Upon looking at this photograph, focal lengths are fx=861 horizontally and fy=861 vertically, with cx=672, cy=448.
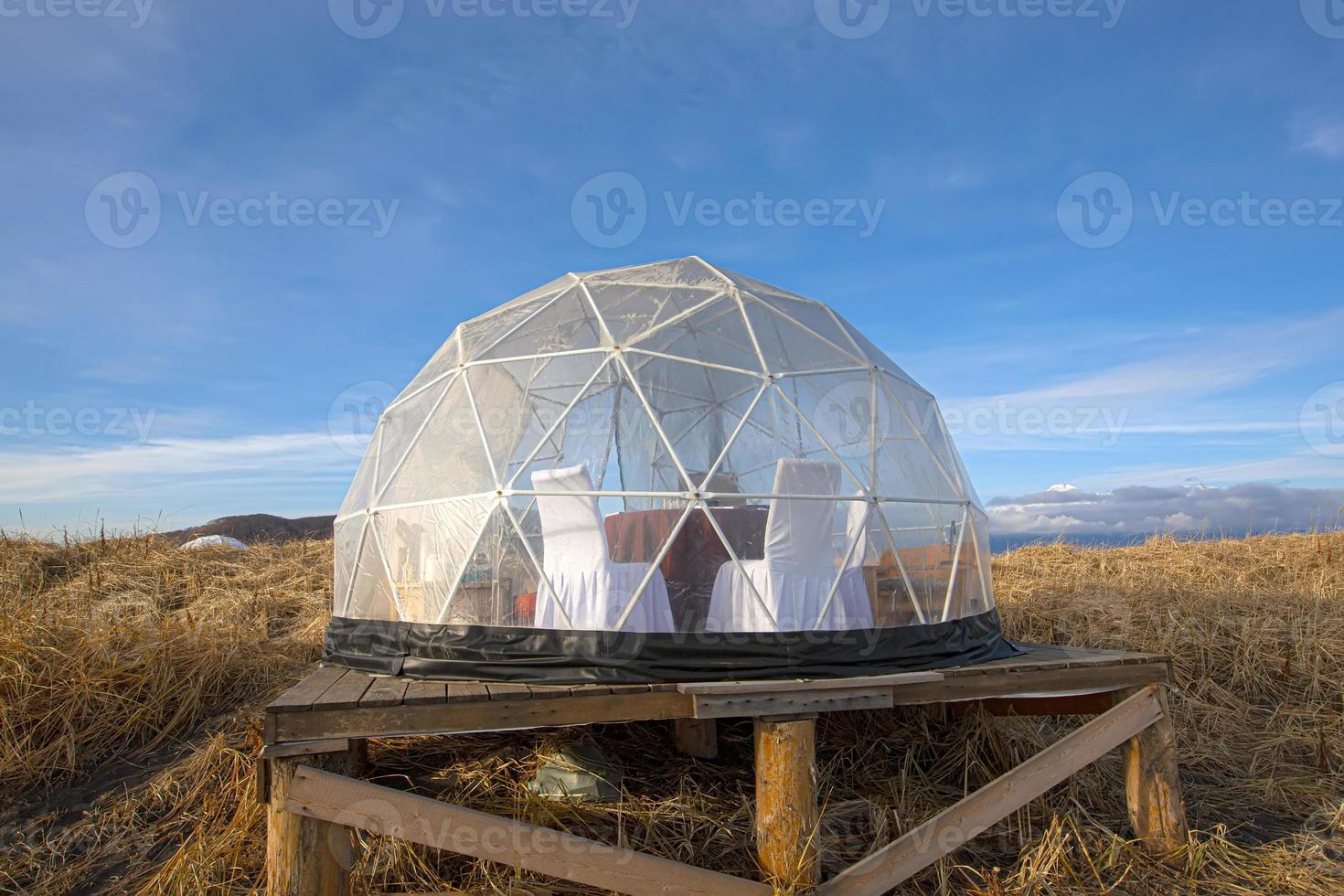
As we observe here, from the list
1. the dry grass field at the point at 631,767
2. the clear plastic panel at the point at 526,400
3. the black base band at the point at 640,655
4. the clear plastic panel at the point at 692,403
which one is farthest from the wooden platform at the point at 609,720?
the clear plastic panel at the point at 692,403

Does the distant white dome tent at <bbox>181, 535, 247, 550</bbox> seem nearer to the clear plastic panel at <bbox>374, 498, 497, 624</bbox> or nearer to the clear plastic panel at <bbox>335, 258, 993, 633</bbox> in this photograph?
the clear plastic panel at <bbox>335, 258, 993, 633</bbox>

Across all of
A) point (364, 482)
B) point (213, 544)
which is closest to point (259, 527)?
point (213, 544)

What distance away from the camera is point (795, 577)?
19.1 ft

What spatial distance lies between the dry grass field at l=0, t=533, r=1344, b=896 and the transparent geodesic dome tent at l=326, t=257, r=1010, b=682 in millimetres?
1263

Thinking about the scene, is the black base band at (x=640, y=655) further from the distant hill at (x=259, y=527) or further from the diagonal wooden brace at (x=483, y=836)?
the distant hill at (x=259, y=527)

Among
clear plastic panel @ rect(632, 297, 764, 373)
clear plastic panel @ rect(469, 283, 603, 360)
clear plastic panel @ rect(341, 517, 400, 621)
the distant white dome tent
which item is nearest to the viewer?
clear plastic panel @ rect(341, 517, 400, 621)

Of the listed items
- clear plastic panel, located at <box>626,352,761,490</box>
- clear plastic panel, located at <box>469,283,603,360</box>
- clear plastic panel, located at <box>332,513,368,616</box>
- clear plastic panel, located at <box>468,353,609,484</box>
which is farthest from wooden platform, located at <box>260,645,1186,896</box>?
clear plastic panel, located at <box>469,283,603,360</box>

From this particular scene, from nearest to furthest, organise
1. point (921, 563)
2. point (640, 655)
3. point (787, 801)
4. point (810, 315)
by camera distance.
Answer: point (787, 801)
point (640, 655)
point (921, 563)
point (810, 315)

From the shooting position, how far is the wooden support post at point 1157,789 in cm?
627

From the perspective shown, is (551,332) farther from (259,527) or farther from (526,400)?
(259,527)

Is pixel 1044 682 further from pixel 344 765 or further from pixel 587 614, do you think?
pixel 344 765

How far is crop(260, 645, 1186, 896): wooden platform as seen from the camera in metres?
4.66

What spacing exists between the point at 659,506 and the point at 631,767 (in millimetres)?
2445

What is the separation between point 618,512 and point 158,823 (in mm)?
4018
